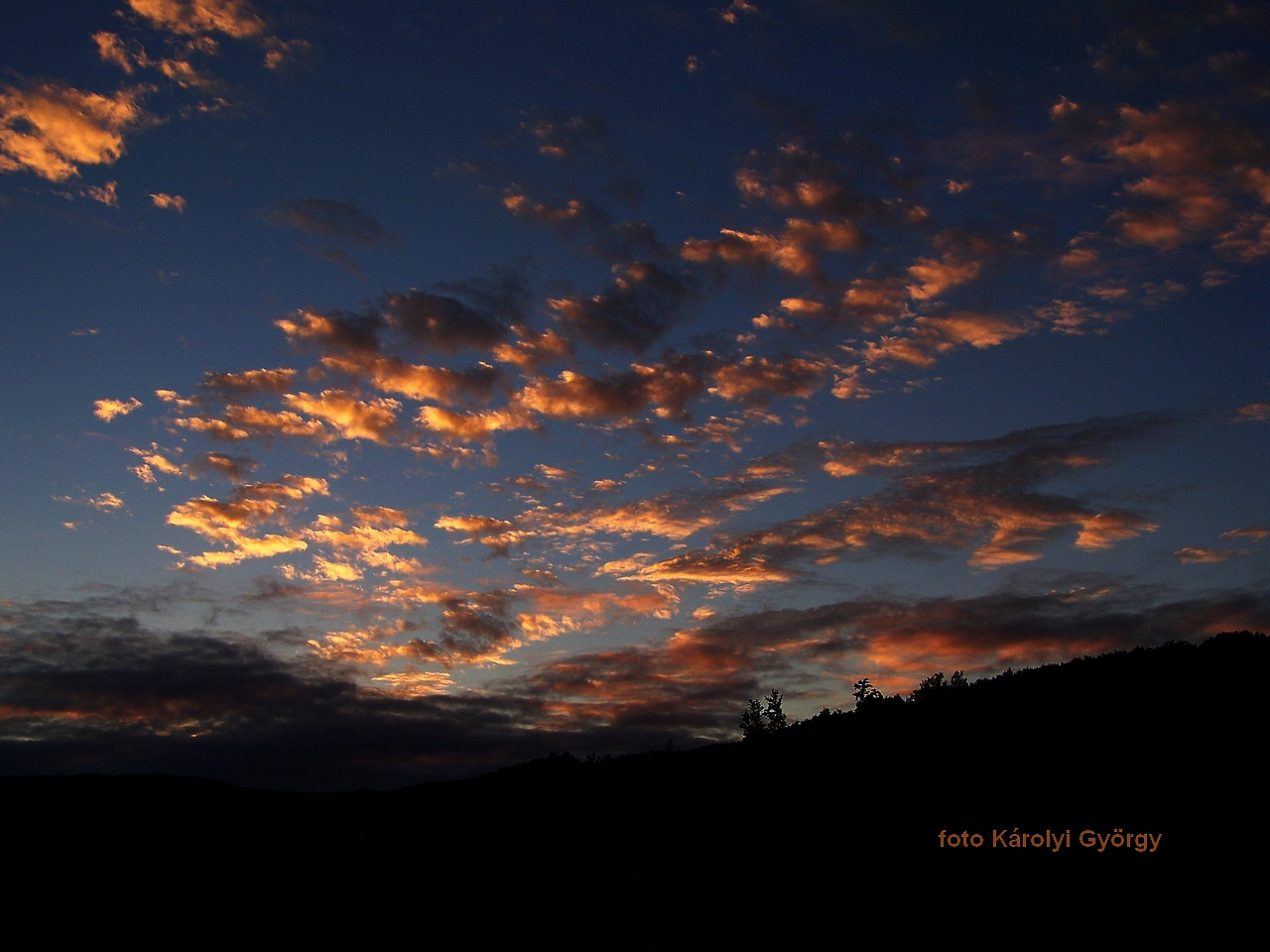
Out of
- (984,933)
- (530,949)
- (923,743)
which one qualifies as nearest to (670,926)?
(530,949)

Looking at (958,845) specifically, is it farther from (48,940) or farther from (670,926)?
(48,940)

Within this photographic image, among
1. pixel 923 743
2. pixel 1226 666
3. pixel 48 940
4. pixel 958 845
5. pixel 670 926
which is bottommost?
pixel 48 940

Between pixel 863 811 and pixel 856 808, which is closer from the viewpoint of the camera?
pixel 863 811

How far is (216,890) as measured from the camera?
3084 cm

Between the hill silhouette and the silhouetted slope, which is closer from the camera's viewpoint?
the hill silhouette

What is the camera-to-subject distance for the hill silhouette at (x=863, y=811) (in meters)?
21.0

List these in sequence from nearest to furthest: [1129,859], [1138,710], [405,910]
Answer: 1. [1129,859]
2. [405,910]
3. [1138,710]

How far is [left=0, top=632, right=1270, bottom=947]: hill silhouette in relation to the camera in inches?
829

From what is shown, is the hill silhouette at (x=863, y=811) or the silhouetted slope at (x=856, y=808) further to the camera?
the silhouetted slope at (x=856, y=808)

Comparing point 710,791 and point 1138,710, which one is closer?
point 1138,710

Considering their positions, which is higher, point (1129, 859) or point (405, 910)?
point (1129, 859)

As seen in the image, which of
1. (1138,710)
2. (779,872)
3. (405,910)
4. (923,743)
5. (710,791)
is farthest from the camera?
(710,791)

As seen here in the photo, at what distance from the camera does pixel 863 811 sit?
28141 mm

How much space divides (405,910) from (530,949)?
247 inches
